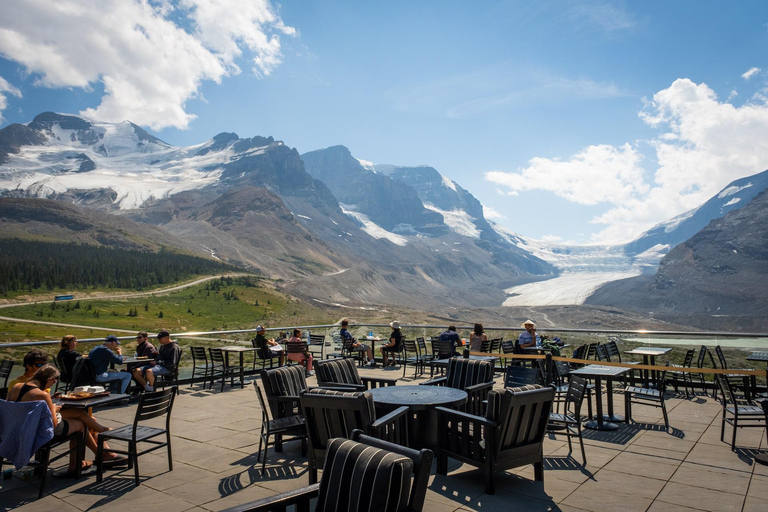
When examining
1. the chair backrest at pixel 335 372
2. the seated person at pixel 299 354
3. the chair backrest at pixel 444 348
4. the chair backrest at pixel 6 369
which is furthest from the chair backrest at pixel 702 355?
the chair backrest at pixel 6 369

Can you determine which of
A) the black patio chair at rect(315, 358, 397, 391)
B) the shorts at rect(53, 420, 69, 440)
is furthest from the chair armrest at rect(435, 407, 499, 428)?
the shorts at rect(53, 420, 69, 440)

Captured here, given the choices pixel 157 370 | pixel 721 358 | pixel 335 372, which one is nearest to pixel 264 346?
pixel 157 370

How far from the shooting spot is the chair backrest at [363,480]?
7.78 feet

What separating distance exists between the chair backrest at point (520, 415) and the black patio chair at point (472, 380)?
4.45 feet

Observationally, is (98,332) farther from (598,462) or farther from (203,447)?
(598,462)

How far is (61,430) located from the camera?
506cm

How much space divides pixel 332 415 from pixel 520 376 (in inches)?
128

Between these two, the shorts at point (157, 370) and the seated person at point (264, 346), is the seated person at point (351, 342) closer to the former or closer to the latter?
the seated person at point (264, 346)

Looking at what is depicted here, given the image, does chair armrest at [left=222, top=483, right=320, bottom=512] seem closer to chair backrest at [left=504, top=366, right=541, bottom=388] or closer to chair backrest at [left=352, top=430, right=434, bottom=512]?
chair backrest at [left=352, top=430, right=434, bottom=512]

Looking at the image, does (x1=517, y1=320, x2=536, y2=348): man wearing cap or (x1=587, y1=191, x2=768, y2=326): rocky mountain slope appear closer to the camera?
(x1=517, y1=320, x2=536, y2=348): man wearing cap

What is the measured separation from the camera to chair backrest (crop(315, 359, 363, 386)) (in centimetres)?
645

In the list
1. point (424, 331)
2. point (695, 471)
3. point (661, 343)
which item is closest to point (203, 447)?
point (695, 471)

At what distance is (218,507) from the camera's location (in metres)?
4.32

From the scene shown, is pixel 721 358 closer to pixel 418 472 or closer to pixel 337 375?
pixel 337 375
